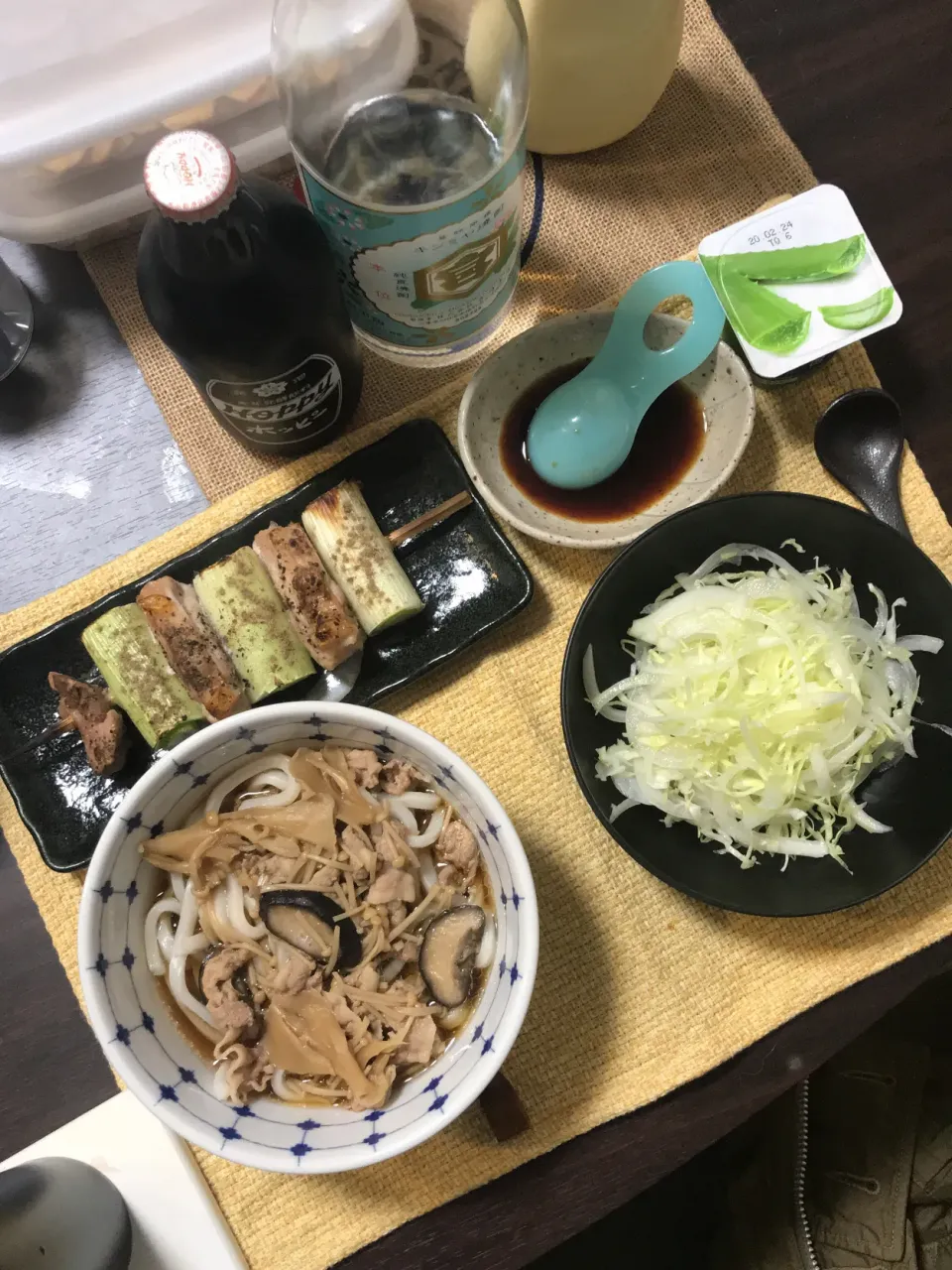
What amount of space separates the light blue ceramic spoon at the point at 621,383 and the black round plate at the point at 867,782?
184 mm

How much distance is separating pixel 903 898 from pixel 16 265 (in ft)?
4.86

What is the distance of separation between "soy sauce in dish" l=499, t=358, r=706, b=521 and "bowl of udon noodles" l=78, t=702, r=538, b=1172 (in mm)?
444

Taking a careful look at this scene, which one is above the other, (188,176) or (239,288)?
(188,176)

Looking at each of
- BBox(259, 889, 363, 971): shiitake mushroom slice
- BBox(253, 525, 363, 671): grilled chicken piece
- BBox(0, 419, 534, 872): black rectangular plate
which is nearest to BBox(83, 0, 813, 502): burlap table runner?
BBox(0, 419, 534, 872): black rectangular plate

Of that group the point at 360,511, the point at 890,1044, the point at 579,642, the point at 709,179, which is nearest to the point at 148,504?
the point at 360,511

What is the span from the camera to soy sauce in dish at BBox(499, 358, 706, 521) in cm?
123

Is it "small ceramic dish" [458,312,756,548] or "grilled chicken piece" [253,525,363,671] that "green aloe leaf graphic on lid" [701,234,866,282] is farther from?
"grilled chicken piece" [253,525,363,671]

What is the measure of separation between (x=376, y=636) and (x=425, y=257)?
18.2 inches

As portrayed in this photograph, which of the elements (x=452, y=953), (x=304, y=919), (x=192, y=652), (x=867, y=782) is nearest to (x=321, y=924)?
(x=304, y=919)

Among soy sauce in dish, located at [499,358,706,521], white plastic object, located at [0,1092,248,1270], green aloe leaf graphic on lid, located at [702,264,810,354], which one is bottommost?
white plastic object, located at [0,1092,248,1270]

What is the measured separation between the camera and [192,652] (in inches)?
43.7

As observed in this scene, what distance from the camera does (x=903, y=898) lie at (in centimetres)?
114

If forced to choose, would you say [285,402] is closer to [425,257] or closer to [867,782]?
[425,257]

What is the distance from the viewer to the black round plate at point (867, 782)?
1.04 meters
